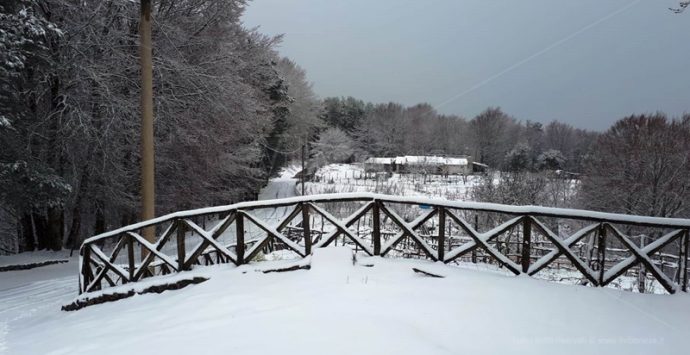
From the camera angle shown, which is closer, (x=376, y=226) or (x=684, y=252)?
(x=684, y=252)

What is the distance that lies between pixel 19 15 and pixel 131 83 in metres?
3.36

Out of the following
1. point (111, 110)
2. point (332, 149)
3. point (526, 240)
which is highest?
point (332, 149)

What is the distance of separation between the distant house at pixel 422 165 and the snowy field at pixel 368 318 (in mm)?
42414

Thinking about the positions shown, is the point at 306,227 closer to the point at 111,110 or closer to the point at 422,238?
the point at 422,238

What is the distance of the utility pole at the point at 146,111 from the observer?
22.1 feet

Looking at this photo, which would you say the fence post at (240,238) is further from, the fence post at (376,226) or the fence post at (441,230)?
the fence post at (441,230)

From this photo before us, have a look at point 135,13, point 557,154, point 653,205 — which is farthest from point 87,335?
point 557,154

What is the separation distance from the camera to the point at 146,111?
266 inches

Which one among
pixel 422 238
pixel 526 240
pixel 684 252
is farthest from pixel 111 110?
pixel 684 252

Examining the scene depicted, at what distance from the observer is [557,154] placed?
48375 millimetres

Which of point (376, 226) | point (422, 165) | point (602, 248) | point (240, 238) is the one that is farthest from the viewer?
point (422, 165)

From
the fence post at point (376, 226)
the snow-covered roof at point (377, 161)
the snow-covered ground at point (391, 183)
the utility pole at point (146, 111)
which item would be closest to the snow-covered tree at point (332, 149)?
the snow-covered ground at point (391, 183)

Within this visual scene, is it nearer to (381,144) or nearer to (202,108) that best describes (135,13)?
(202,108)

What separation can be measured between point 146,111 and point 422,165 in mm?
43120
